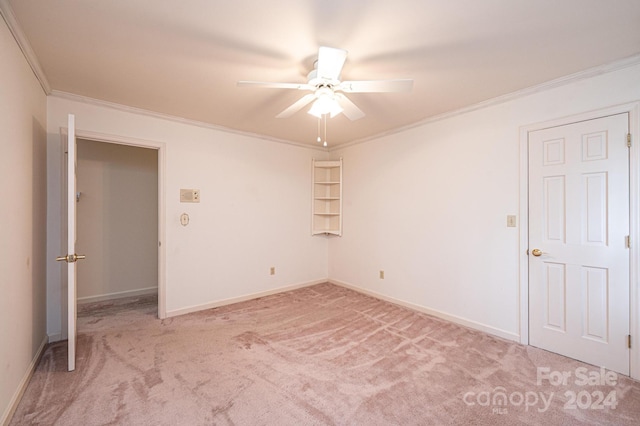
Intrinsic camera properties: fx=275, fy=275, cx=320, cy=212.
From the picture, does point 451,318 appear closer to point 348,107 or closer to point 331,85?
point 348,107

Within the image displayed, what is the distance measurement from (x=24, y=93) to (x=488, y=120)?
4032mm

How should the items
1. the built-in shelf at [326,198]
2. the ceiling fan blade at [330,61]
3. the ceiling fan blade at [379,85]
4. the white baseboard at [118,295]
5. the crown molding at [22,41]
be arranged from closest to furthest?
the crown molding at [22,41], the ceiling fan blade at [330,61], the ceiling fan blade at [379,85], the white baseboard at [118,295], the built-in shelf at [326,198]

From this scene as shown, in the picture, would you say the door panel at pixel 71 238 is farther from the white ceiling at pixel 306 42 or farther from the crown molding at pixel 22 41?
the white ceiling at pixel 306 42

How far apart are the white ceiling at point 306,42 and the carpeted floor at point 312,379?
7.97 feet

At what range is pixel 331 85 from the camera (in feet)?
6.85

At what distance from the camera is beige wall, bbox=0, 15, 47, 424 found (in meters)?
1.65

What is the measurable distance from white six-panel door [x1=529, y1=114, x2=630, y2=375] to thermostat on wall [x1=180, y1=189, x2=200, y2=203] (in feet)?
12.2

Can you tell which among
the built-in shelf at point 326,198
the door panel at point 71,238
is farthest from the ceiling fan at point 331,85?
the built-in shelf at point 326,198

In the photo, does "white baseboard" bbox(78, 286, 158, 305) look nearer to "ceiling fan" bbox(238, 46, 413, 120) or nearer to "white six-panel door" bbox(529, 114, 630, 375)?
"ceiling fan" bbox(238, 46, 413, 120)

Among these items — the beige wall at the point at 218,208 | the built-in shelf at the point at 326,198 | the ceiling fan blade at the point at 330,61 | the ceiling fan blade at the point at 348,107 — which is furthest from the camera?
the built-in shelf at the point at 326,198

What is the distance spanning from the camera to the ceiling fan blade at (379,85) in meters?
1.86

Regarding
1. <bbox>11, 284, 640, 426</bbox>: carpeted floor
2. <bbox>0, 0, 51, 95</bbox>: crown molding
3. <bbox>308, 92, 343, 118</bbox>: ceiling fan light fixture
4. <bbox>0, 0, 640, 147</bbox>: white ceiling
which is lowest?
<bbox>11, 284, 640, 426</bbox>: carpeted floor

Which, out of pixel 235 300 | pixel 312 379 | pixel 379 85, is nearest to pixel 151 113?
pixel 235 300

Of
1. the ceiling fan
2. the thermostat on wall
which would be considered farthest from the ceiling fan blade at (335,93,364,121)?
the thermostat on wall
